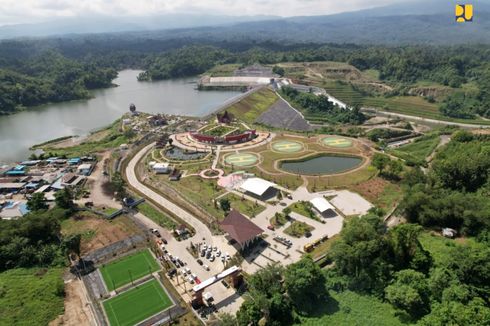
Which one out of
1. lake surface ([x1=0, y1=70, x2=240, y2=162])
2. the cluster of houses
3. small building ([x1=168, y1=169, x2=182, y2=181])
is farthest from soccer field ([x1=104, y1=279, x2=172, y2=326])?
lake surface ([x1=0, y1=70, x2=240, y2=162])

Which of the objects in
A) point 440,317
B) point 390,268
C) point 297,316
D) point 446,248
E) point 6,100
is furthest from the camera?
point 6,100

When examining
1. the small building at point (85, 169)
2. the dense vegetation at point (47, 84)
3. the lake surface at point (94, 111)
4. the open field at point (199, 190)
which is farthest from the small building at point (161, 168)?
the dense vegetation at point (47, 84)

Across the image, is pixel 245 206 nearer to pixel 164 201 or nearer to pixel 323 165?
pixel 164 201

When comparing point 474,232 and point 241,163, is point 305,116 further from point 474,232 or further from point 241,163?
point 474,232

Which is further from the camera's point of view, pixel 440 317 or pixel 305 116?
pixel 305 116

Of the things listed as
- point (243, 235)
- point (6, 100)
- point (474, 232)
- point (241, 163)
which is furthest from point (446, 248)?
point (6, 100)

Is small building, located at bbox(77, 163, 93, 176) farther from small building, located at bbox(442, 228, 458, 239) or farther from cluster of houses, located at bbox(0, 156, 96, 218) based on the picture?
small building, located at bbox(442, 228, 458, 239)

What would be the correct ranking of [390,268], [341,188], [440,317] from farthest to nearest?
[341,188] < [390,268] < [440,317]
